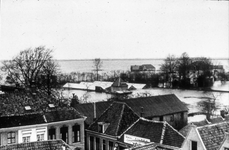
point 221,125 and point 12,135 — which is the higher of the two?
point 221,125

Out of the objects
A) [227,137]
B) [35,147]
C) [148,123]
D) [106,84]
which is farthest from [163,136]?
[106,84]

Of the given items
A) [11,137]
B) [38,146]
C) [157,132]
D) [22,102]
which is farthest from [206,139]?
[22,102]

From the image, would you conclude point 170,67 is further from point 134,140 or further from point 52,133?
point 134,140

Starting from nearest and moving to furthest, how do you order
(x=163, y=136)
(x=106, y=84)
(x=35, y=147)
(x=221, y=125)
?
1. (x=35, y=147)
2. (x=221, y=125)
3. (x=163, y=136)
4. (x=106, y=84)

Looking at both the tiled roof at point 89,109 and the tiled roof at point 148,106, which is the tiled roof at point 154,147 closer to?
the tiled roof at point 148,106


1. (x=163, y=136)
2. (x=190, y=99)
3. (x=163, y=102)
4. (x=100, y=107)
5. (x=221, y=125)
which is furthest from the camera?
(x=190, y=99)

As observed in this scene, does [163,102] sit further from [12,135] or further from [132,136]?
[12,135]

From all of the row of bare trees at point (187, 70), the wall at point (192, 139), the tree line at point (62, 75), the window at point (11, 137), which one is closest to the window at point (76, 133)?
the window at point (11, 137)
